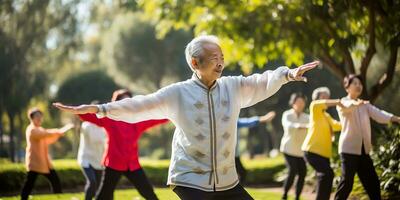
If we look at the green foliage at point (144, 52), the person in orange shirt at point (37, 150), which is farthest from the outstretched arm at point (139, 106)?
the green foliage at point (144, 52)

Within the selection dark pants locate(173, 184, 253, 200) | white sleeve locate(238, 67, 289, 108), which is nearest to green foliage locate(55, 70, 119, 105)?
white sleeve locate(238, 67, 289, 108)

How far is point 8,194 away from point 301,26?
24.7ft

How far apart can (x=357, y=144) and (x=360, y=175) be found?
426mm

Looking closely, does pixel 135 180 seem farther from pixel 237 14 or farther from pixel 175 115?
pixel 237 14

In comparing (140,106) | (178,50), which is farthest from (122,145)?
(178,50)

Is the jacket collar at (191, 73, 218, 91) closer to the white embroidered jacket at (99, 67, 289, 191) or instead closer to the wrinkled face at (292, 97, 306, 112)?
the white embroidered jacket at (99, 67, 289, 191)

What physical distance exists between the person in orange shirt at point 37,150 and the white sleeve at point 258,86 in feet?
23.1

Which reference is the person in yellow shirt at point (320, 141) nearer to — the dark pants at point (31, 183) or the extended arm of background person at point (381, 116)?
the extended arm of background person at point (381, 116)

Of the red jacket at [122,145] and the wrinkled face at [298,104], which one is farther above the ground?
the wrinkled face at [298,104]

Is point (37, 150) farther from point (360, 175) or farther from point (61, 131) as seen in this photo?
point (360, 175)

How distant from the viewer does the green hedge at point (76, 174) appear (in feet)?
55.7

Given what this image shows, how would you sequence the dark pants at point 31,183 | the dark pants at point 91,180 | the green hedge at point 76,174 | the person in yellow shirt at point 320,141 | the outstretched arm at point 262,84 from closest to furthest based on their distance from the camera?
the outstretched arm at point 262,84
the person in yellow shirt at point 320,141
the dark pants at point 91,180
the dark pants at point 31,183
the green hedge at point 76,174

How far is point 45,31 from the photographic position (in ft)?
147

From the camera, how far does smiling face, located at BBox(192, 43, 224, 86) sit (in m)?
5.57
